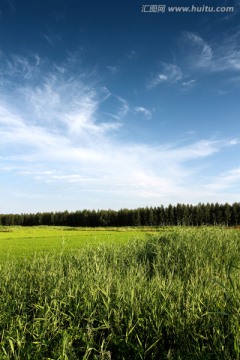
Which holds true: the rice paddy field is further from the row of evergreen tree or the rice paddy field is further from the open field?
the row of evergreen tree

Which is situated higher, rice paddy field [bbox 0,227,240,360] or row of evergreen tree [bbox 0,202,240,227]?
row of evergreen tree [bbox 0,202,240,227]

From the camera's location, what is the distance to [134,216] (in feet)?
309

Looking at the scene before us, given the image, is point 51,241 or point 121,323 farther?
point 51,241

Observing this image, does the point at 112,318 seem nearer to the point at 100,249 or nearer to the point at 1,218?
the point at 100,249

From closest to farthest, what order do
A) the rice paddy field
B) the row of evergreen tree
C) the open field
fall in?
the rice paddy field, the open field, the row of evergreen tree

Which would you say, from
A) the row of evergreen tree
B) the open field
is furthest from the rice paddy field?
the row of evergreen tree

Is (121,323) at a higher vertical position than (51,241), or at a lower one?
lower

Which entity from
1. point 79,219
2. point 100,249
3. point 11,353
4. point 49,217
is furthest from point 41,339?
point 49,217

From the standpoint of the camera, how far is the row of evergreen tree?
257 feet

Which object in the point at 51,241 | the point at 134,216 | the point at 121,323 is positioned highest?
the point at 134,216

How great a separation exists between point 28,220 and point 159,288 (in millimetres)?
119484

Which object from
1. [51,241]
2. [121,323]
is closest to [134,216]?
[51,241]

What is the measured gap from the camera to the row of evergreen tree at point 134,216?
78.5 m

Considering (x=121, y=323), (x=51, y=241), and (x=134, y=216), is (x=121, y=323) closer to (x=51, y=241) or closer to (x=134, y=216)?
(x=51, y=241)
